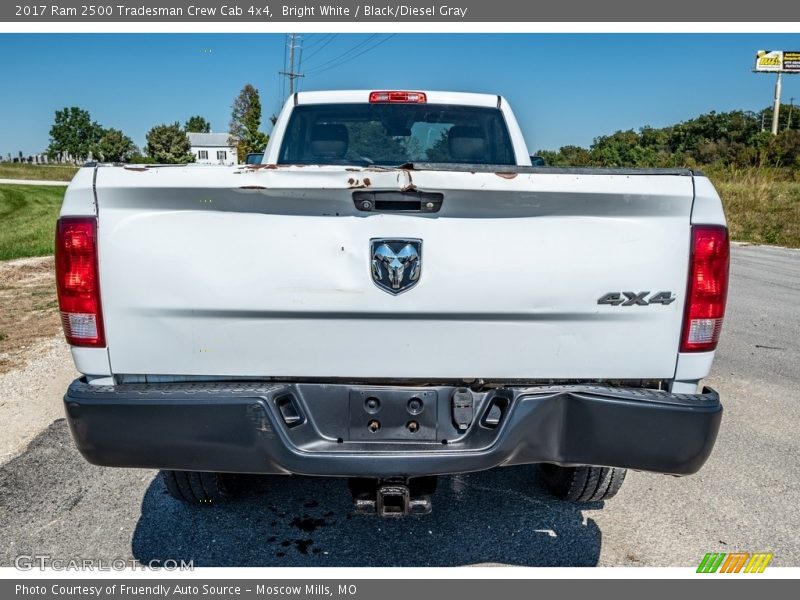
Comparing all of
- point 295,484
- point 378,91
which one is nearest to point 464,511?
point 295,484

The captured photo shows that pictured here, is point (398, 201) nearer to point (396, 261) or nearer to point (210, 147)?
point (396, 261)

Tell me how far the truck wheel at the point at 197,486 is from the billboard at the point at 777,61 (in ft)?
250

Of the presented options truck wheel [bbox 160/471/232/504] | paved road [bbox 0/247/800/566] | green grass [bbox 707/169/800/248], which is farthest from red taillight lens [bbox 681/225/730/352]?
green grass [bbox 707/169/800/248]

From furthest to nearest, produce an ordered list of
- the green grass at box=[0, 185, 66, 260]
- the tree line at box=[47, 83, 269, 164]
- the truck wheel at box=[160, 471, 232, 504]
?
the tree line at box=[47, 83, 269, 164]
the green grass at box=[0, 185, 66, 260]
the truck wheel at box=[160, 471, 232, 504]

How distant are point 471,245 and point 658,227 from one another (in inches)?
26.4

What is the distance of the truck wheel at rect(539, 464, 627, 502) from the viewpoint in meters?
3.21

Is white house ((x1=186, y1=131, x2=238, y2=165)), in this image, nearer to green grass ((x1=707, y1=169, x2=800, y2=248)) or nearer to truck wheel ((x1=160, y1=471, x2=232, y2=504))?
green grass ((x1=707, y1=169, x2=800, y2=248))

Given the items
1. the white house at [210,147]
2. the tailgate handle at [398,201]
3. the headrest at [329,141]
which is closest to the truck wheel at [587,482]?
the tailgate handle at [398,201]

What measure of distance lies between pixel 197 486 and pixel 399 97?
293cm

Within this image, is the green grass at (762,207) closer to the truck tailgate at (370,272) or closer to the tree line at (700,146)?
the tree line at (700,146)

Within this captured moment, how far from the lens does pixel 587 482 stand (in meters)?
3.26

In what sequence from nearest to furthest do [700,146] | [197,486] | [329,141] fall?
[197,486] → [329,141] → [700,146]

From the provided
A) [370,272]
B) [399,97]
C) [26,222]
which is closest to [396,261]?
[370,272]

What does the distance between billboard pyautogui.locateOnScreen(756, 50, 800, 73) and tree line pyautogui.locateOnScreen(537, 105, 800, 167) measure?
180 inches
